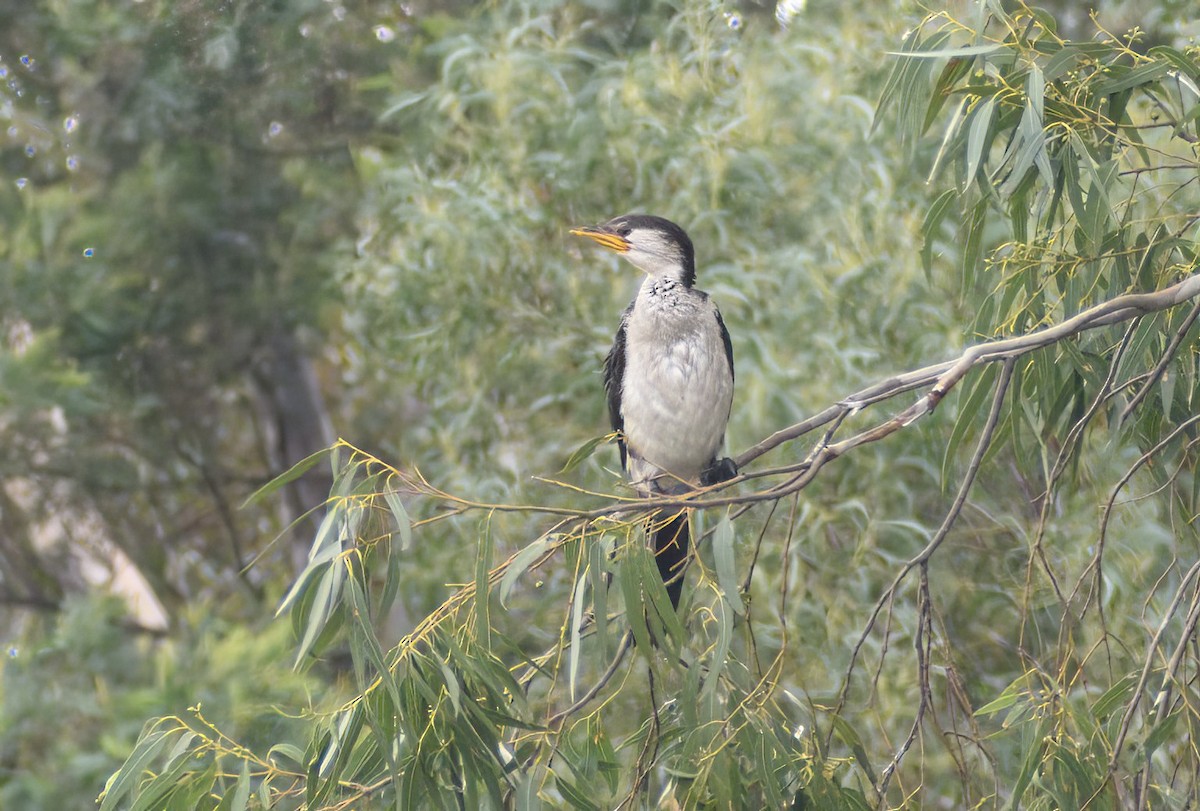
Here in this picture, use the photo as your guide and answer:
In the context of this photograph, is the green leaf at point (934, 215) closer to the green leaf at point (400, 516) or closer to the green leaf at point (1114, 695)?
the green leaf at point (1114, 695)

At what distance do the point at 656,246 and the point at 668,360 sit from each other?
0.84 ft

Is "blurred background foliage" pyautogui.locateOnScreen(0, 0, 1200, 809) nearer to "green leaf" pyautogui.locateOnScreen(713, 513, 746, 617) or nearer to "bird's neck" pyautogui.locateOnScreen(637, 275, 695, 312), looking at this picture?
"green leaf" pyautogui.locateOnScreen(713, 513, 746, 617)

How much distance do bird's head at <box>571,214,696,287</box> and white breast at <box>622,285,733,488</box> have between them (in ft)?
0.21

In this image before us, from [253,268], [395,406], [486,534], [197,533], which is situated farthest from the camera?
[197,533]

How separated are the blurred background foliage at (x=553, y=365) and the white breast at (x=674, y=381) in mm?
150

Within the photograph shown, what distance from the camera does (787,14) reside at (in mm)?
4555

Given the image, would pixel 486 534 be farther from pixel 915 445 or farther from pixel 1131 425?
pixel 915 445

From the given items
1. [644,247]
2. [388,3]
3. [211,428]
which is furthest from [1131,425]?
[211,428]

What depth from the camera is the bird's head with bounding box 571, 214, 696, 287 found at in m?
2.87

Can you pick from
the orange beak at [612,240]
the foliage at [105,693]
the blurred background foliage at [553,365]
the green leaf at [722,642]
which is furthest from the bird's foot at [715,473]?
the foliage at [105,693]

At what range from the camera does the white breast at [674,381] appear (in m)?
2.79

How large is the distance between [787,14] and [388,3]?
174 centimetres

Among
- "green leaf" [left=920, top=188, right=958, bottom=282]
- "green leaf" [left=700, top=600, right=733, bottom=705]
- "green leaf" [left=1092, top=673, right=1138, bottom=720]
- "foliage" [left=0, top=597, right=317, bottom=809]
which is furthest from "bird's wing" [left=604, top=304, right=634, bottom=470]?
"foliage" [left=0, top=597, right=317, bottom=809]

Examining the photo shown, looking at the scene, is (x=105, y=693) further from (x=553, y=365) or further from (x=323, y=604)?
(x=323, y=604)
